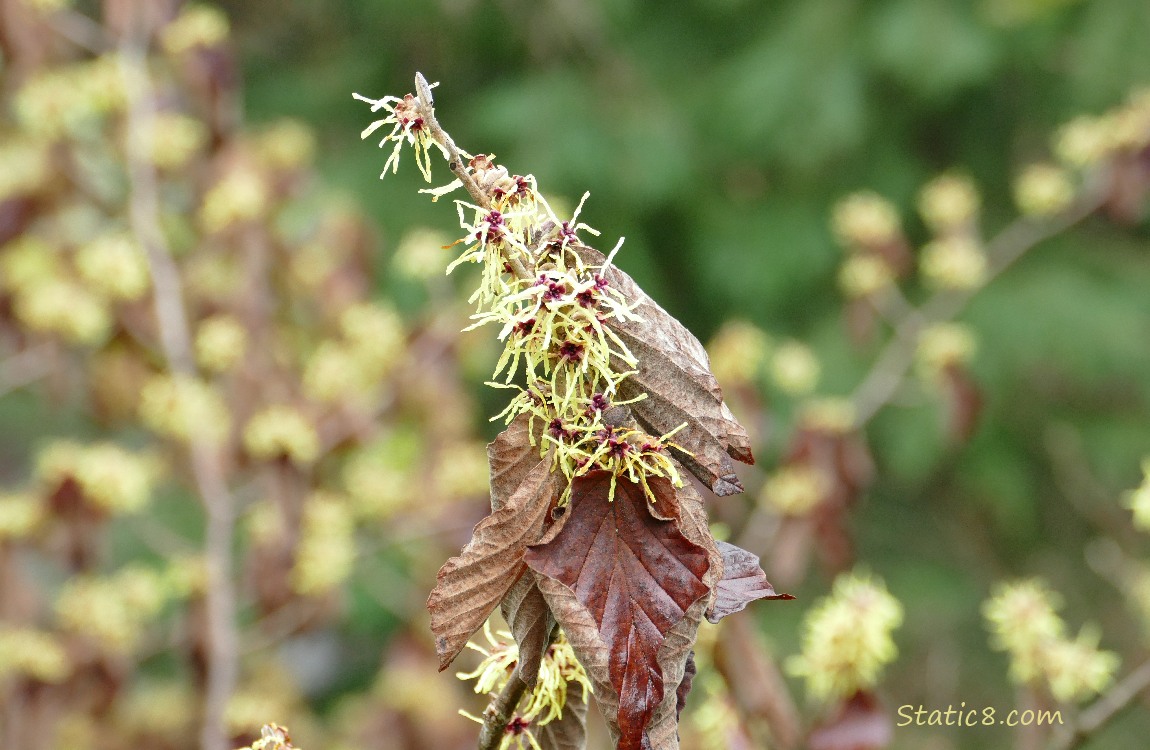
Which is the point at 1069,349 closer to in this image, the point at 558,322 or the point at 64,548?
the point at 64,548

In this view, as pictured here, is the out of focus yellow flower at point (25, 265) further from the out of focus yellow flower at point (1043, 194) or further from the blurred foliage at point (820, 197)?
the out of focus yellow flower at point (1043, 194)

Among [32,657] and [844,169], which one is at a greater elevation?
[844,169]

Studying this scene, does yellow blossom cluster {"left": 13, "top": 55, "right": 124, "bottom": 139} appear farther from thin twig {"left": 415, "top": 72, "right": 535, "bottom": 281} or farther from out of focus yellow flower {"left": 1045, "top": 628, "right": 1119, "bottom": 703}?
out of focus yellow flower {"left": 1045, "top": 628, "right": 1119, "bottom": 703}

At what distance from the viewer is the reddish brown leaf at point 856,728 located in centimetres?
65

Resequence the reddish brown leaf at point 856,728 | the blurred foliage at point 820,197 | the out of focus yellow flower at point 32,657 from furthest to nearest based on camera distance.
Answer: the blurred foliage at point 820,197 → the out of focus yellow flower at point 32,657 → the reddish brown leaf at point 856,728

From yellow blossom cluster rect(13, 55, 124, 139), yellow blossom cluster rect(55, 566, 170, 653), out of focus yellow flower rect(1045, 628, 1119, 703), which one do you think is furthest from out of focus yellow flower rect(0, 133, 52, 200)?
out of focus yellow flower rect(1045, 628, 1119, 703)

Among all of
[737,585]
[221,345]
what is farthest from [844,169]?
[737,585]

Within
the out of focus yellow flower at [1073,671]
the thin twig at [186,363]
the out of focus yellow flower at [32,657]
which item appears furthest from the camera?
the thin twig at [186,363]

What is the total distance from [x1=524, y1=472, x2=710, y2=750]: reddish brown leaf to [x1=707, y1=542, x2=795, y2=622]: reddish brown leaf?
0.03 meters

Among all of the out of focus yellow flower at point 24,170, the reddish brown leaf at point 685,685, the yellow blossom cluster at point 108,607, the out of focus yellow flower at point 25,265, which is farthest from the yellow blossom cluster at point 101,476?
the reddish brown leaf at point 685,685

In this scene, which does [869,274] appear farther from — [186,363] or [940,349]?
[186,363]

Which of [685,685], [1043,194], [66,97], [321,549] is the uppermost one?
[66,97]

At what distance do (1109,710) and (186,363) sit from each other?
4.63ft

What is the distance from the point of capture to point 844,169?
3.25 metres
